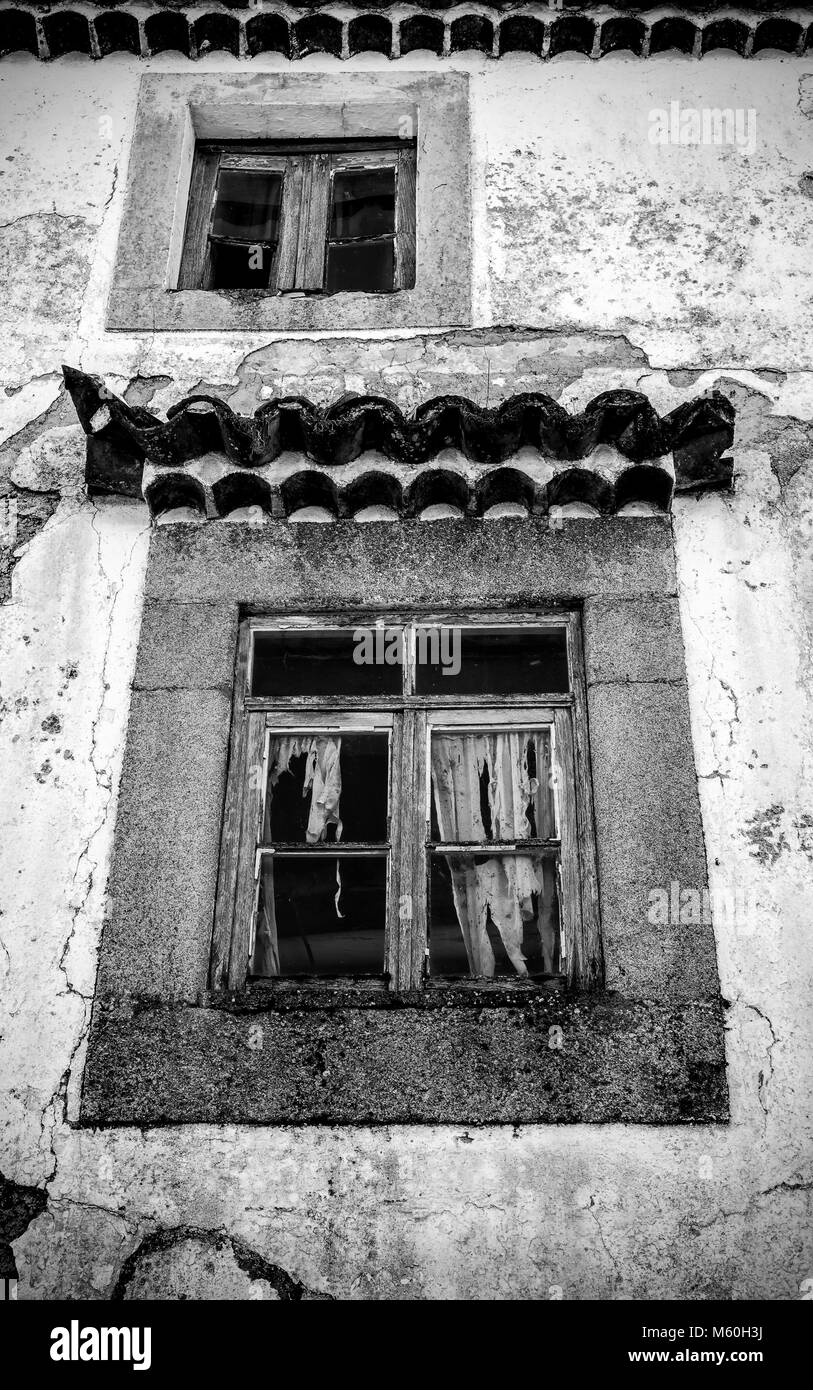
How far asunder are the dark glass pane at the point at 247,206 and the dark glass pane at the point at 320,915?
10.2 ft

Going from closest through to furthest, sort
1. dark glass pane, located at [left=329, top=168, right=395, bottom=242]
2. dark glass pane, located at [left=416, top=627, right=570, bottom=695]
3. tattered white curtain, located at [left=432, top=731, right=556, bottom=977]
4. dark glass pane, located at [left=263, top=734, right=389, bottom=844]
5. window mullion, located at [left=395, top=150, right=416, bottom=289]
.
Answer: tattered white curtain, located at [left=432, top=731, right=556, bottom=977] → dark glass pane, located at [left=263, top=734, right=389, bottom=844] → dark glass pane, located at [left=416, top=627, right=570, bottom=695] → window mullion, located at [left=395, top=150, right=416, bottom=289] → dark glass pane, located at [left=329, top=168, right=395, bottom=242]

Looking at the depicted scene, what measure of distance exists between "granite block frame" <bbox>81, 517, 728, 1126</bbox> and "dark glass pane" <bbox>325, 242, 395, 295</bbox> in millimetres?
1448

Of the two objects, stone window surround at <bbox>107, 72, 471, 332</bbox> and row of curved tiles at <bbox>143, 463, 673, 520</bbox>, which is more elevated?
stone window surround at <bbox>107, 72, 471, 332</bbox>

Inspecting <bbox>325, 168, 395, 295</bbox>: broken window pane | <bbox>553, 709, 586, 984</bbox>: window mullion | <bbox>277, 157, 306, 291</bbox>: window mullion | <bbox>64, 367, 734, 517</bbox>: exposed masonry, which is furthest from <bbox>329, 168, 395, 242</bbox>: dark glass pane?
<bbox>553, 709, 586, 984</bbox>: window mullion

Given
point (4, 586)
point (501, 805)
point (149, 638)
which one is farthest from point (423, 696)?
point (4, 586)

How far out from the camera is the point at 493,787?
4289 mm

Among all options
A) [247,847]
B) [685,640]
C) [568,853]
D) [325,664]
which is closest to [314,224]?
[325,664]

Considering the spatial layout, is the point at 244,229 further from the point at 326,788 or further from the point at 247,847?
the point at 247,847

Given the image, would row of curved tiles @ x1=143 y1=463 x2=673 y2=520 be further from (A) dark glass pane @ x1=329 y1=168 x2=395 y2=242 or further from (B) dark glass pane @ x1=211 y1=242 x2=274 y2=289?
(A) dark glass pane @ x1=329 y1=168 x2=395 y2=242

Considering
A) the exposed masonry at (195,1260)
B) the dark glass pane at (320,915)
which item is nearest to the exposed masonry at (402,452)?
the dark glass pane at (320,915)

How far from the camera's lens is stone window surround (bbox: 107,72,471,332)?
16.7 ft

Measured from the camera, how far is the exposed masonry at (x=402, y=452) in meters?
4.48

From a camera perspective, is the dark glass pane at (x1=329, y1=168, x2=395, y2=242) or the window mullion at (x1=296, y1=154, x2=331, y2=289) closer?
the window mullion at (x1=296, y1=154, x2=331, y2=289)

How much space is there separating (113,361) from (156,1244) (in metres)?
3.38
